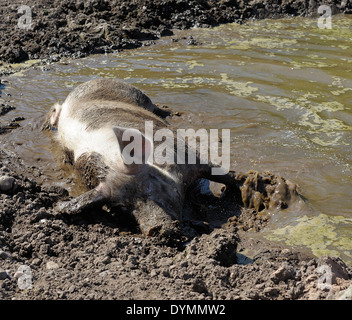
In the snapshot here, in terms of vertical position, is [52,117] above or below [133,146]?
below

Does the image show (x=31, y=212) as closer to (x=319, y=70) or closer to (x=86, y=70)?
(x=86, y=70)

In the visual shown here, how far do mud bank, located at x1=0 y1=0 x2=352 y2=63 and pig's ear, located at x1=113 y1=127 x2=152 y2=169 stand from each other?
6.29 metres

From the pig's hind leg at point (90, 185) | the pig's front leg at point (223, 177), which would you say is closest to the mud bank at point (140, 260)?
the pig's hind leg at point (90, 185)

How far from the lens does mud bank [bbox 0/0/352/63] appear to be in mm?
11031

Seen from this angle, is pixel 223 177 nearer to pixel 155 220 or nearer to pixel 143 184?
pixel 143 184

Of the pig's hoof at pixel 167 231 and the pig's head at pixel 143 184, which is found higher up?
the pig's head at pixel 143 184

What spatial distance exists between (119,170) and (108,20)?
7.90 metres

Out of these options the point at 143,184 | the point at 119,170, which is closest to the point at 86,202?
the point at 119,170

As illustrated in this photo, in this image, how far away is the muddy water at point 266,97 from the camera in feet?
17.1

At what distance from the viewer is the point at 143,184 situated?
4848 millimetres

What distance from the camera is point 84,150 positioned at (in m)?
5.74

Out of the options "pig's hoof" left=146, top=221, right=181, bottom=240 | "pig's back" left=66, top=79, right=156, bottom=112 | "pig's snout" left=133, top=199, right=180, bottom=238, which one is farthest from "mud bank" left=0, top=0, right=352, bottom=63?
"pig's hoof" left=146, top=221, right=181, bottom=240

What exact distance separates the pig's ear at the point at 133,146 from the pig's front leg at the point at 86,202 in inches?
17.1

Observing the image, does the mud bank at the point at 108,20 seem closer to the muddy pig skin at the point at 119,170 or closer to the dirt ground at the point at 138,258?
the muddy pig skin at the point at 119,170
